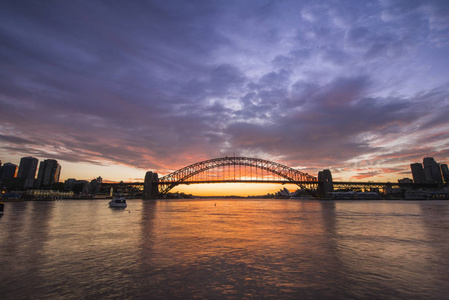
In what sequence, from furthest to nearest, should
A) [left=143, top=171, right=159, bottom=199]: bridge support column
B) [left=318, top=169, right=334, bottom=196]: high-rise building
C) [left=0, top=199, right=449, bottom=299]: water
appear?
[left=143, top=171, right=159, bottom=199]: bridge support column → [left=318, top=169, right=334, bottom=196]: high-rise building → [left=0, top=199, right=449, bottom=299]: water

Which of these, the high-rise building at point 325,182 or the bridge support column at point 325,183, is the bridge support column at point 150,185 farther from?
the high-rise building at point 325,182

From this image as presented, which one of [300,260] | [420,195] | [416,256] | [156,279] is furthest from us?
[420,195]

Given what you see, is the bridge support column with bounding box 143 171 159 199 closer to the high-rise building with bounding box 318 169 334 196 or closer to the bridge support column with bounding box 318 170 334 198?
the bridge support column with bounding box 318 170 334 198

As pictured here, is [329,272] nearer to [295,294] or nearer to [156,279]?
[295,294]

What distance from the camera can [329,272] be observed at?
747cm

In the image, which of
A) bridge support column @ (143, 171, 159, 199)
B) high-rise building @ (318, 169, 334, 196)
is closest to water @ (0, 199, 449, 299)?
bridge support column @ (143, 171, 159, 199)

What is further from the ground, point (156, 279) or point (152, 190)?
point (152, 190)

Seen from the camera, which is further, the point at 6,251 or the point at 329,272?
the point at 6,251

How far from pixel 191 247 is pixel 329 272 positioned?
6264mm

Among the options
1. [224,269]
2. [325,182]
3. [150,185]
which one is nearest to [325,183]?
[325,182]

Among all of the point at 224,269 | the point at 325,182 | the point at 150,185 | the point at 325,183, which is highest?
the point at 325,182

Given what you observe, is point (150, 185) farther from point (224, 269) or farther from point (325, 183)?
point (224, 269)

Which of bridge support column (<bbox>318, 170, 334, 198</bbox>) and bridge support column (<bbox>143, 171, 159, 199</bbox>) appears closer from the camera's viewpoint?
bridge support column (<bbox>318, 170, 334, 198</bbox>)

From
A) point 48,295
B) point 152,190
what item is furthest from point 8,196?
point 48,295
